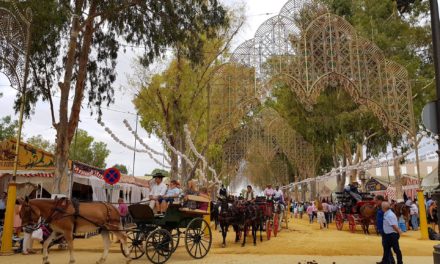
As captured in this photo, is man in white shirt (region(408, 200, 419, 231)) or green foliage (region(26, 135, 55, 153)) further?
green foliage (region(26, 135, 55, 153))

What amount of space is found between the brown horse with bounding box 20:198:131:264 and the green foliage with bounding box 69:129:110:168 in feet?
158

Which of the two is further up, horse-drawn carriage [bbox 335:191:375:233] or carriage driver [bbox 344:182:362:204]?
carriage driver [bbox 344:182:362:204]

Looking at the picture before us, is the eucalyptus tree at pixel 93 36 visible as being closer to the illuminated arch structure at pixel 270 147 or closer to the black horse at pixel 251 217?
the black horse at pixel 251 217

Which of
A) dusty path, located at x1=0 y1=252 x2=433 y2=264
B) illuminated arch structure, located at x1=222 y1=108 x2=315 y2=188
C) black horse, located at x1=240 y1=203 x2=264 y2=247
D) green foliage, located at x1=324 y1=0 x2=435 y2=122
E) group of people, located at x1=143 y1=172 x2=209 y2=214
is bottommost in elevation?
dusty path, located at x1=0 y1=252 x2=433 y2=264

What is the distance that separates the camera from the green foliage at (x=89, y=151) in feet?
186

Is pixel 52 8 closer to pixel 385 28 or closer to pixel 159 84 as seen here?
pixel 159 84

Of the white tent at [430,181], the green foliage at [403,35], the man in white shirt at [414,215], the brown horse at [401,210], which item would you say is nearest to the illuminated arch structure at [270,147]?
the white tent at [430,181]

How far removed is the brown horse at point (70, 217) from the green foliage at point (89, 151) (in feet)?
158

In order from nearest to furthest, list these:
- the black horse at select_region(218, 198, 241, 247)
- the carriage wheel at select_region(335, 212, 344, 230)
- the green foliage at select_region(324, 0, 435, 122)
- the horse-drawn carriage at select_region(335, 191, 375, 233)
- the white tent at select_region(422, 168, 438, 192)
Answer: the black horse at select_region(218, 198, 241, 247)
the horse-drawn carriage at select_region(335, 191, 375, 233)
the carriage wheel at select_region(335, 212, 344, 230)
the green foliage at select_region(324, 0, 435, 122)
the white tent at select_region(422, 168, 438, 192)

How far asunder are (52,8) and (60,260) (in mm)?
8527

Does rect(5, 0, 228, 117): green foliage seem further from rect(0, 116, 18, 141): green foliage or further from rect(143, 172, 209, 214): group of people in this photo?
rect(0, 116, 18, 141): green foliage

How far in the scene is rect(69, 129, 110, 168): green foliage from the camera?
5659 cm

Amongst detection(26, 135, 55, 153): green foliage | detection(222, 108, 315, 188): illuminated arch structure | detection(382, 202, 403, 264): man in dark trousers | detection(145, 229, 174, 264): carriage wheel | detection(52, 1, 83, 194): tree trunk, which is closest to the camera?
detection(382, 202, 403, 264): man in dark trousers

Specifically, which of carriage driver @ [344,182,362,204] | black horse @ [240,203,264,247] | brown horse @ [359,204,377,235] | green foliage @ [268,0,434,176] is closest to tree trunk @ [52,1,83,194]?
black horse @ [240,203,264,247]
